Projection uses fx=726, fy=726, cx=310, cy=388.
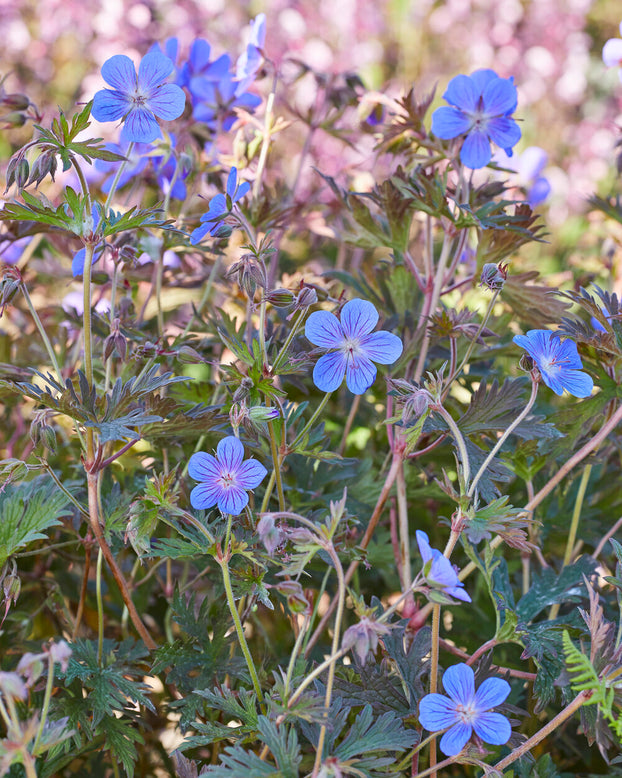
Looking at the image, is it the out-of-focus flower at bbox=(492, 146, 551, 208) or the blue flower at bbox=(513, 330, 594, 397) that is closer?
the blue flower at bbox=(513, 330, 594, 397)

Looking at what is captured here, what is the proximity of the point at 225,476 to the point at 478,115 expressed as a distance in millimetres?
625

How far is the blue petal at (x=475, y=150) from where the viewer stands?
1.02 metres

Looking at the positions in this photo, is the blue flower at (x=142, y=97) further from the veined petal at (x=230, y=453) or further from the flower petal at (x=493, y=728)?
the flower petal at (x=493, y=728)

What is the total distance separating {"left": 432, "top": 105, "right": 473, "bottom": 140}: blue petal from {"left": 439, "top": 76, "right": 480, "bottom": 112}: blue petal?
0.04 ft

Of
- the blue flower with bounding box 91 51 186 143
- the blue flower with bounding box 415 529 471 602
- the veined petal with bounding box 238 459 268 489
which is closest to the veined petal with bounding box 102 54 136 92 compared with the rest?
the blue flower with bounding box 91 51 186 143

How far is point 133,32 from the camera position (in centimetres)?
363

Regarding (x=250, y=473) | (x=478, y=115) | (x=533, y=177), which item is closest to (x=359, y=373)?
(x=250, y=473)

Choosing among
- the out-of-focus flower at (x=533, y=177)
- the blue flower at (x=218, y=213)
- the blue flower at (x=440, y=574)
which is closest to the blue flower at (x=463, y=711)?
the blue flower at (x=440, y=574)

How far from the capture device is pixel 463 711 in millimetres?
731

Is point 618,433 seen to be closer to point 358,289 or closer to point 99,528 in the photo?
point 358,289

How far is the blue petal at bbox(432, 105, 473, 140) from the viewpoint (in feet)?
3.30

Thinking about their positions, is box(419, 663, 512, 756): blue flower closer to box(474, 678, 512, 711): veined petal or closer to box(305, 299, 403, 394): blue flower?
box(474, 678, 512, 711): veined petal

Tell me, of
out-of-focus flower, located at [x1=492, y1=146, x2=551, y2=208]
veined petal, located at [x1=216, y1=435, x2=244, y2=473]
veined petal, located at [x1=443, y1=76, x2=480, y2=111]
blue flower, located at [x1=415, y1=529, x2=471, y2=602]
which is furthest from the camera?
out-of-focus flower, located at [x1=492, y1=146, x2=551, y2=208]

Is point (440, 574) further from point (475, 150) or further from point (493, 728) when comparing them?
point (475, 150)
